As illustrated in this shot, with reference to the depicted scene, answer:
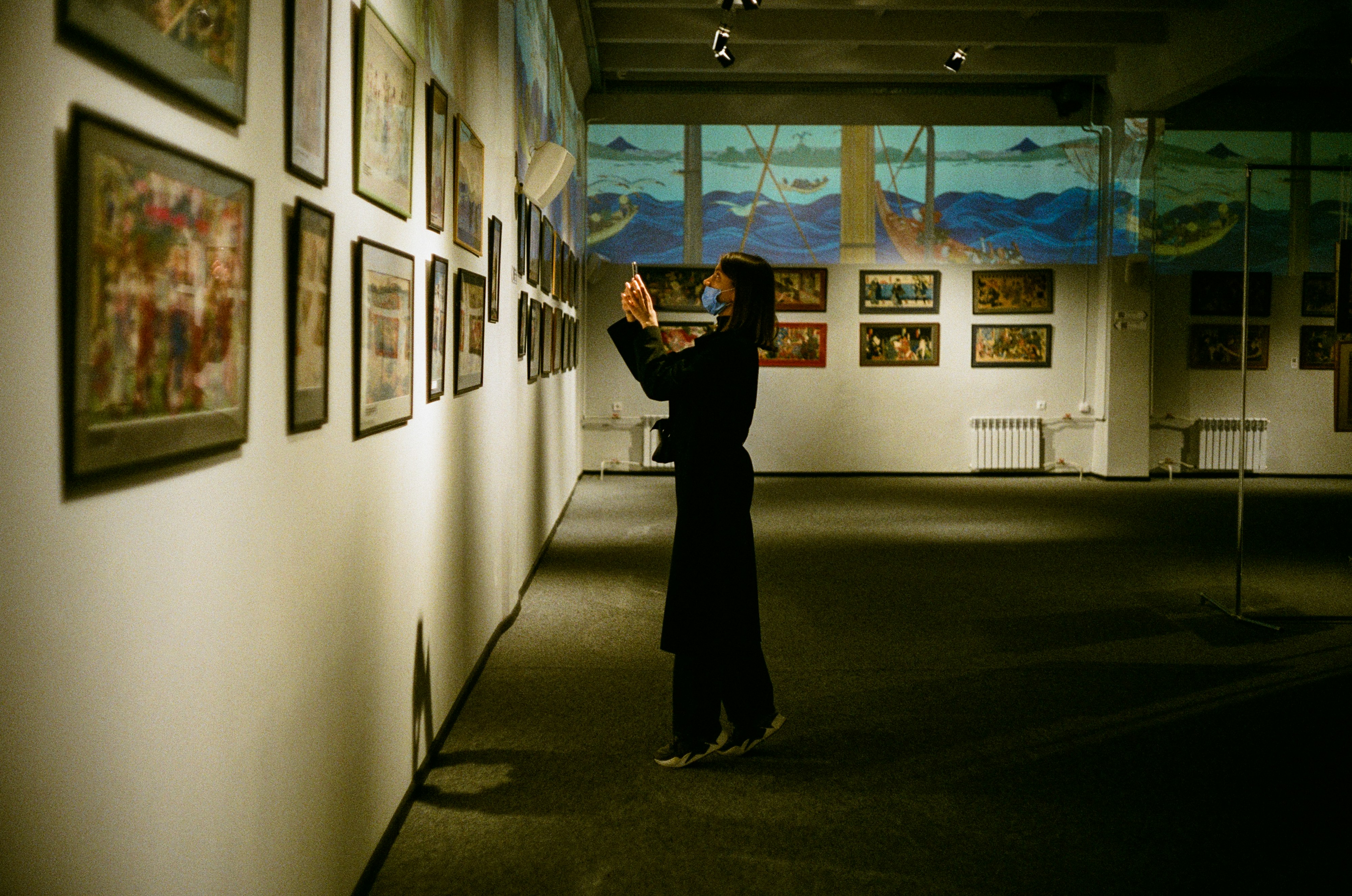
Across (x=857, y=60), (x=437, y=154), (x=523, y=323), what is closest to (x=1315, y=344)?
(x=857, y=60)

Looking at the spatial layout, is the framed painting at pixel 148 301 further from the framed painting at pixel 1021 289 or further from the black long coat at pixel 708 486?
the framed painting at pixel 1021 289

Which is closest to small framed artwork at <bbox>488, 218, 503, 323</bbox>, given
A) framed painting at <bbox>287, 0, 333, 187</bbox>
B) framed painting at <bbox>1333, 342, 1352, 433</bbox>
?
framed painting at <bbox>287, 0, 333, 187</bbox>

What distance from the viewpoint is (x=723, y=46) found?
1032 centimetres

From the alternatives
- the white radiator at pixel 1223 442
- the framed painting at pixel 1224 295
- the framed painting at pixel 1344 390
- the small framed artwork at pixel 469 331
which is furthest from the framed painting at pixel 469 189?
the white radiator at pixel 1223 442

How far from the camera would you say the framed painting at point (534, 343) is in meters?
6.65

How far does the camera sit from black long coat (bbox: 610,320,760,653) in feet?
11.9

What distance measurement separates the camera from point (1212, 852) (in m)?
3.14

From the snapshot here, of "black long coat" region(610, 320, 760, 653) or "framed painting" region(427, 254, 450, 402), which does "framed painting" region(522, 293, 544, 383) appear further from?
"black long coat" region(610, 320, 760, 653)

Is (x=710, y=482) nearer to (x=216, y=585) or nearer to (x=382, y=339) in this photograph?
(x=382, y=339)

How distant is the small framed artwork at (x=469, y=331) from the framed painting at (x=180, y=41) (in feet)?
7.49

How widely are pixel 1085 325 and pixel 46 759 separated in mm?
14019

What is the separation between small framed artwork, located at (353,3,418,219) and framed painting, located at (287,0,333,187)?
28 cm

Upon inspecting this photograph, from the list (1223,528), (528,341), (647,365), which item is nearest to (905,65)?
(1223,528)

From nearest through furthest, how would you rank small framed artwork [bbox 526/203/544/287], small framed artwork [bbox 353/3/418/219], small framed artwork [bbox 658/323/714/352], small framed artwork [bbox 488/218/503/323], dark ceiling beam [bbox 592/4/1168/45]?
small framed artwork [bbox 353/3/418/219] < small framed artwork [bbox 488/218/503/323] < small framed artwork [bbox 526/203/544/287] < dark ceiling beam [bbox 592/4/1168/45] < small framed artwork [bbox 658/323/714/352]
